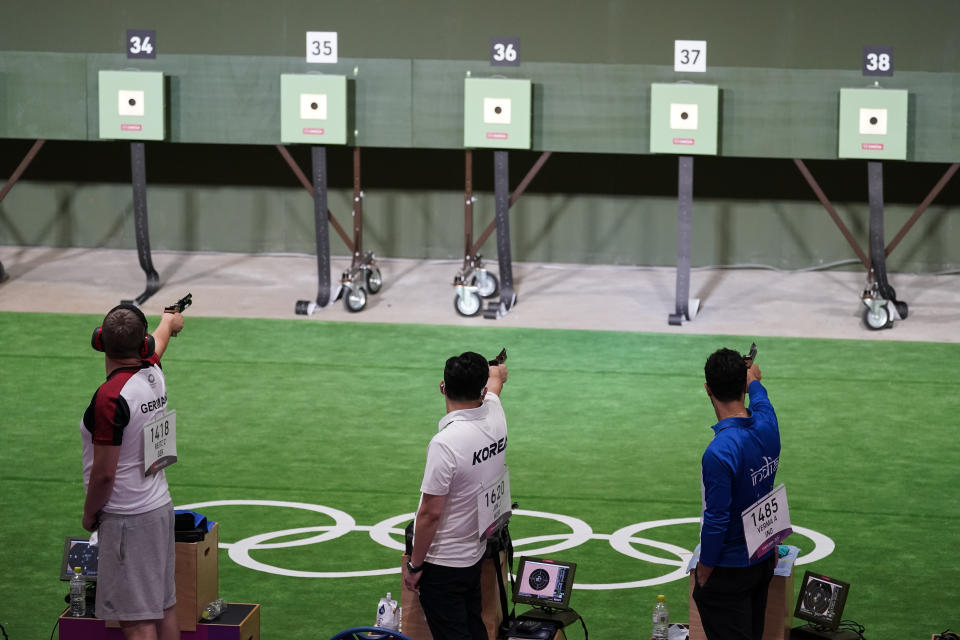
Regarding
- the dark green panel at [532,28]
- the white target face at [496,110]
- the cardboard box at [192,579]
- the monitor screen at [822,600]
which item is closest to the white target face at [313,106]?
the white target face at [496,110]

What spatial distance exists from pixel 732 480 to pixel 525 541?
305 cm

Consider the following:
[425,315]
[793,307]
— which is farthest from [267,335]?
[793,307]

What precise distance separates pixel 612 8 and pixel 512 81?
8.64 ft

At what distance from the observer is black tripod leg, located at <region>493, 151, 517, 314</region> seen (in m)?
15.3

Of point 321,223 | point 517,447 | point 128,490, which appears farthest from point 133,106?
point 128,490

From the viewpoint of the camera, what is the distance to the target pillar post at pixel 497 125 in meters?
15.2

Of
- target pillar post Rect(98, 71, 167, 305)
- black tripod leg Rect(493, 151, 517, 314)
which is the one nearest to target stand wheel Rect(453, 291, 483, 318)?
black tripod leg Rect(493, 151, 517, 314)

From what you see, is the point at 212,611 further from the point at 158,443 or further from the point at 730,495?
the point at 730,495

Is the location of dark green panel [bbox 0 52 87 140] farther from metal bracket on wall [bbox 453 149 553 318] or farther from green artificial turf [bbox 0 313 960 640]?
metal bracket on wall [bbox 453 149 553 318]

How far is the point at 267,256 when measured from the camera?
18.5 meters

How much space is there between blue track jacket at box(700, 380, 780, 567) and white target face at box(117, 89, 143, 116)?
11.5 meters

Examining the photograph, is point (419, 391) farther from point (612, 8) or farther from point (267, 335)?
point (612, 8)

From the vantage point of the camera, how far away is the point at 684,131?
15.0 metres

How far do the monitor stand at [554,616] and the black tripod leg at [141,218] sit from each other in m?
10.5
